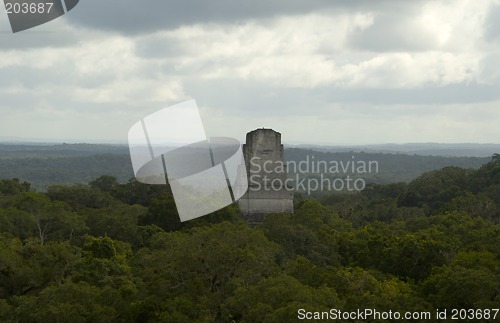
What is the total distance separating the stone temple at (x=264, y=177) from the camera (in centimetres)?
3978

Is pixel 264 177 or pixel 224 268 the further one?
pixel 264 177

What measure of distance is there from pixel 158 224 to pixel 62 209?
4.45m

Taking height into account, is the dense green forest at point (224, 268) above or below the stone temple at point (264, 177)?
below

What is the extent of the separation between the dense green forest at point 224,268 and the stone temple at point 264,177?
1682mm

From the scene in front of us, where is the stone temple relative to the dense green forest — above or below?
above

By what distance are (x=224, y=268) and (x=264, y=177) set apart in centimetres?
1693

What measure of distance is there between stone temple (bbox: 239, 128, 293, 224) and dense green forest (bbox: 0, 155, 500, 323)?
1682mm

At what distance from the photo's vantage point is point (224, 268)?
23.2 metres

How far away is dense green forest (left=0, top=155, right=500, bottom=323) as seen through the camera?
2186 centimetres

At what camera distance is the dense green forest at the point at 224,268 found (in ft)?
71.7

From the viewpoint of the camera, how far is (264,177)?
1574 inches

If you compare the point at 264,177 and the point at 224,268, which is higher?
the point at 264,177

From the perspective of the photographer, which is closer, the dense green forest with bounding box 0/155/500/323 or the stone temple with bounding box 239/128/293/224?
the dense green forest with bounding box 0/155/500/323

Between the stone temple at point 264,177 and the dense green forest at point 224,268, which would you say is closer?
the dense green forest at point 224,268
